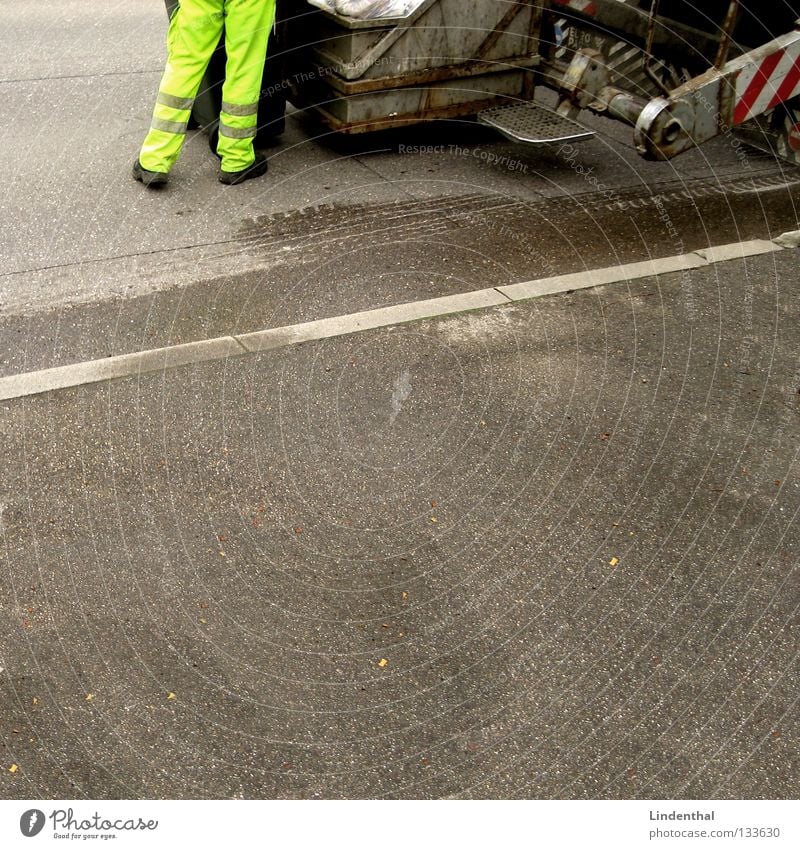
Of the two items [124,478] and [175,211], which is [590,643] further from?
[175,211]

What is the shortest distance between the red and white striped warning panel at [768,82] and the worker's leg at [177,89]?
273 centimetres

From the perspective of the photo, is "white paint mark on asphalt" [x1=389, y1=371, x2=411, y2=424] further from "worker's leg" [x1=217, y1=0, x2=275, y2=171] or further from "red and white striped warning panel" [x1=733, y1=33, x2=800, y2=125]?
"red and white striped warning panel" [x1=733, y1=33, x2=800, y2=125]

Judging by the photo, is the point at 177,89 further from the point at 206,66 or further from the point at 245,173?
the point at 245,173

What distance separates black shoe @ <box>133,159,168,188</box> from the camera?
5.86m

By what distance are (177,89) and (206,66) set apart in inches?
10.5

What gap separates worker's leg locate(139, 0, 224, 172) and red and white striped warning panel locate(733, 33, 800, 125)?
273 centimetres

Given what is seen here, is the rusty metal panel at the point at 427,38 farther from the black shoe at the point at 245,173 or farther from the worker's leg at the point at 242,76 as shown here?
the black shoe at the point at 245,173

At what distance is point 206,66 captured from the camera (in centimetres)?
596

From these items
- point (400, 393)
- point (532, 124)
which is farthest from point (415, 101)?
point (400, 393)

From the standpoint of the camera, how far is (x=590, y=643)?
3.17 m

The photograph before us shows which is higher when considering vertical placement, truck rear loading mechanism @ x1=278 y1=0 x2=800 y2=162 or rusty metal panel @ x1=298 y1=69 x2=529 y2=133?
truck rear loading mechanism @ x1=278 y1=0 x2=800 y2=162
